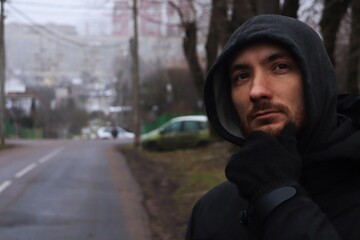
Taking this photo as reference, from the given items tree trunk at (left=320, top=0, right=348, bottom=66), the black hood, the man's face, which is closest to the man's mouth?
the man's face

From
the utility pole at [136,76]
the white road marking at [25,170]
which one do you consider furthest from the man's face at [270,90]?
the utility pole at [136,76]

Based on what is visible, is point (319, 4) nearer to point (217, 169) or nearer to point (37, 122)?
point (217, 169)

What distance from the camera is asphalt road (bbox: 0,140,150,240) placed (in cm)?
799

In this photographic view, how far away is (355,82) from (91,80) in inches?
2737

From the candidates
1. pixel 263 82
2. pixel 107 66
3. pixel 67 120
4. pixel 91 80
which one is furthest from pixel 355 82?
pixel 67 120

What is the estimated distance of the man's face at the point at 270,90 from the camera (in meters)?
1.69

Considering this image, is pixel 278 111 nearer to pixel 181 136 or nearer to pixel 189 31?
pixel 189 31

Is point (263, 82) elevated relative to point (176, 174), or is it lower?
elevated

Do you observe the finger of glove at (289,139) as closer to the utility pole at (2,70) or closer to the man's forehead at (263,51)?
the man's forehead at (263,51)

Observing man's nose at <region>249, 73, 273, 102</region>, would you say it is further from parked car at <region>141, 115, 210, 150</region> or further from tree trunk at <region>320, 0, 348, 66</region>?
parked car at <region>141, 115, 210, 150</region>

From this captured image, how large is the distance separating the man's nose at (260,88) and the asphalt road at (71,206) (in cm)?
614

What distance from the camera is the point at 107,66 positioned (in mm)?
78625

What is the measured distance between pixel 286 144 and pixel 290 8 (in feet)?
34.7

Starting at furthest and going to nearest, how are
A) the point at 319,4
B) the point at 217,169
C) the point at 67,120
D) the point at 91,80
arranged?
the point at 67,120 → the point at 91,80 → the point at 217,169 → the point at 319,4
